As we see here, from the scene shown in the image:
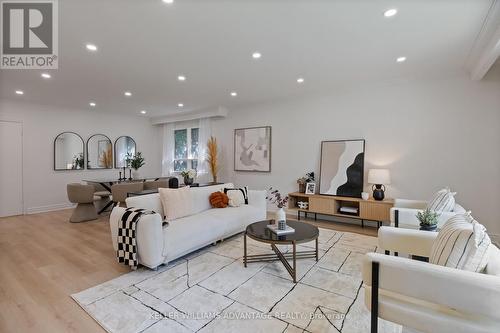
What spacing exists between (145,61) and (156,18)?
1.16 m

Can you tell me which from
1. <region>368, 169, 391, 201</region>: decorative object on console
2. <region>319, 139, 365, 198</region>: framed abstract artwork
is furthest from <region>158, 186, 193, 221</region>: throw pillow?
<region>368, 169, 391, 201</region>: decorative object on console

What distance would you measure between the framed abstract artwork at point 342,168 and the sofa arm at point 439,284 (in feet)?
10.9

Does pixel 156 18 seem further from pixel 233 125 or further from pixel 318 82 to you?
pixel 233 125

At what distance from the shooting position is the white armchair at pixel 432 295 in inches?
46.4

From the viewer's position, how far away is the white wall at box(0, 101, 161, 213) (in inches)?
215

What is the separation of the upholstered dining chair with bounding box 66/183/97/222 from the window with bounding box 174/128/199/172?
292 cm

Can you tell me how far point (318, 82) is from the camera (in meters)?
4.28

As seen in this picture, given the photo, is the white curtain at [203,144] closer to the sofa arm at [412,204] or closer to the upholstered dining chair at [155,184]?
the upholstered dining chair at [155,184]

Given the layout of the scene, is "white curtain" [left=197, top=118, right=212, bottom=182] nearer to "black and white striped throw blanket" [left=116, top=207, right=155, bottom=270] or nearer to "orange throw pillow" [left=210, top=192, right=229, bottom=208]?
"orange throw pillow" [left=210, top=192, right=229, bottom=208]

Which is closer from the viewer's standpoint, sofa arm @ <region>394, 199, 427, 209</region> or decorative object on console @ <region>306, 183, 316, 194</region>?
sofa arm @ <region>394, 199, 427, 209</region>

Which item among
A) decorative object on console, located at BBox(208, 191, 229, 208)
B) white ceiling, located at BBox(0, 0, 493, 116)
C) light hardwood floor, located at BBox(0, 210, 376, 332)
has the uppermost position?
white ceiling, located at BBox(0, 0, 493, 116)

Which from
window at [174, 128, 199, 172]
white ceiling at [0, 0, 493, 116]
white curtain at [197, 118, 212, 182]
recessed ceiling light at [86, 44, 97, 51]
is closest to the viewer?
white ceiling at [0, 0, 493, 116]

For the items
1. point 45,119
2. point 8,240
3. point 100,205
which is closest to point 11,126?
point 45,119

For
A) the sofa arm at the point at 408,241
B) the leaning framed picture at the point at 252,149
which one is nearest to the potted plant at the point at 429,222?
the sofa arm at the point at 408,241
